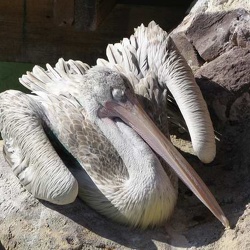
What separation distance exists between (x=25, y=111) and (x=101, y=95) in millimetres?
408

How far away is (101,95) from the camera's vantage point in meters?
4.88

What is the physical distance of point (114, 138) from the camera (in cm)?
482

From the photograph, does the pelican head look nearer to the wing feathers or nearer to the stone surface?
the stone surface

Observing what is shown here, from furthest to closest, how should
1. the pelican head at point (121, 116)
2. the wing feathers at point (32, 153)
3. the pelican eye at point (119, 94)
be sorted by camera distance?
the pelican eye at point (119, 94)
the pelican head at point (121, 116)
the wing feathers at point (32, 153)

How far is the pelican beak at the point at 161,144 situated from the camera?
4656mm

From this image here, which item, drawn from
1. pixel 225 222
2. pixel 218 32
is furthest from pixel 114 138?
pixel 218 32

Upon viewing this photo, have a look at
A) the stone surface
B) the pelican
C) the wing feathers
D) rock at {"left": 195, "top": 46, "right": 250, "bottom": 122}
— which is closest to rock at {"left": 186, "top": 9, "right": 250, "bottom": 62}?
the stone surface

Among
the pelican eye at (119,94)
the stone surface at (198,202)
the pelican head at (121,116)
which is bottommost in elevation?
→ the stone surface at (198,202)

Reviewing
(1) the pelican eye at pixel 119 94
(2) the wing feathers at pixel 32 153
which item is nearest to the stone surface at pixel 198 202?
(2) the wing feathers at pixel 32 153

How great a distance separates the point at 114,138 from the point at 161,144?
25 cm

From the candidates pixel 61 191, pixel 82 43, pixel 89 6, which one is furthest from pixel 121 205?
pixel 82 43

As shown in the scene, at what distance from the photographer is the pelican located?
182 inches

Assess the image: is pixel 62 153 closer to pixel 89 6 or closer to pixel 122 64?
pixel 122 64

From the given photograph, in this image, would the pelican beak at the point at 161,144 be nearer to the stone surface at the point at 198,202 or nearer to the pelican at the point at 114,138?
the pelican at the point at 114,138
